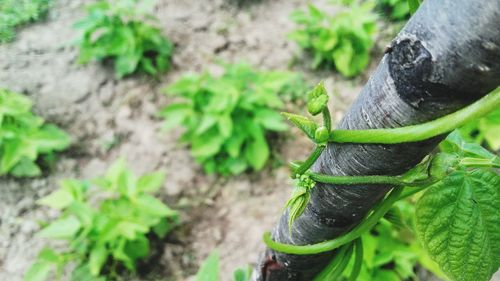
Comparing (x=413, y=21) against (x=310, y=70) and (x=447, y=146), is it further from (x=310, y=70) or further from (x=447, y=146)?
(x=310, y=70)

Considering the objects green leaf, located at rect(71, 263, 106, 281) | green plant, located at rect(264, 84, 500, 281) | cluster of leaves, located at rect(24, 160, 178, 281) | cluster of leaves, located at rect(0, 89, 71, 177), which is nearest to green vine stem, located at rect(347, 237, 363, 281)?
green plant, located at rect(264, 84, 500, 281)

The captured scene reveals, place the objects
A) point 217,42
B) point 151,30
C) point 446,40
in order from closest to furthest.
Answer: point 446,40, point 151,30, point 217,42

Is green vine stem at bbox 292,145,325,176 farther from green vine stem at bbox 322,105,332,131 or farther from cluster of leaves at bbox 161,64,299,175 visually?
cluster of leaves at bbox 161,64,299,175

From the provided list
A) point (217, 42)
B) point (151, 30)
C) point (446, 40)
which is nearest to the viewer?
point (446, 40)

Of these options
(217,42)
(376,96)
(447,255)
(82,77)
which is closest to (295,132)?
(217,42)

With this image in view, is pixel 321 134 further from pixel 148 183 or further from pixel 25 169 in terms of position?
pixel 25 169

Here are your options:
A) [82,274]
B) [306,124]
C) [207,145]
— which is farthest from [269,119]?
[306,124]
